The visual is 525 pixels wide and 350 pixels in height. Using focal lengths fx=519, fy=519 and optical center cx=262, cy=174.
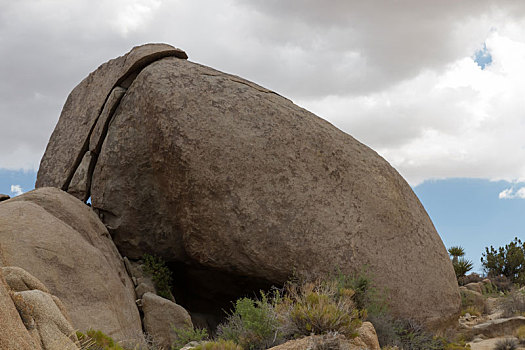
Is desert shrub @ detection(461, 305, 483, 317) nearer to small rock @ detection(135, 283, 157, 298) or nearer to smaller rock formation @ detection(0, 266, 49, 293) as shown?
small rock @ detection(135, 283, 157, 298)

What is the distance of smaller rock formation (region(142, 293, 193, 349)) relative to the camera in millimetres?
10086

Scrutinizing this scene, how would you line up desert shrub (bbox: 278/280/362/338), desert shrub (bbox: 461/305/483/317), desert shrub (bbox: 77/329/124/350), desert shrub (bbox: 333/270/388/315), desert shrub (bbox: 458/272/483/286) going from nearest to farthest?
desert shrub (bbox: 77/329/124/350)
desert shrub (bbox: 278/280/362/338)
desert shrub (bbox: 333/270/388/315)
desert shrub (bbox: 461/305/483/317)
desert shrub (bbox: 458/272/483/286)

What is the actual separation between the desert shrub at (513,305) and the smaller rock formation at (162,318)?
9.74 meters

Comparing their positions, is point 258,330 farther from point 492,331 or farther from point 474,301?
point 474,301

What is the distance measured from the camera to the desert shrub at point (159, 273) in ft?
37.2

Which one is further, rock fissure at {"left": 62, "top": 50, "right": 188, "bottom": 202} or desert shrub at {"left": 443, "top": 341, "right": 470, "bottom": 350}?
rock fissure at {"left": 62, "top": 50, "right": 188, "bottom": 202}

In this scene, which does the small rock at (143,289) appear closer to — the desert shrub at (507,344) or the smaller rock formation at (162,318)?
the smaller rock formation at (162,318)

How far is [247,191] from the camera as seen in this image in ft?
34.1

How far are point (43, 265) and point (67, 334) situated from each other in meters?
3.71

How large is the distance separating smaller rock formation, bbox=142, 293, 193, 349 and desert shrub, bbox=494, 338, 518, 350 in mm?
6344

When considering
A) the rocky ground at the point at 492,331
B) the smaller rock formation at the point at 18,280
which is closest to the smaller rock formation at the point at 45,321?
the smaller rock formation at the point at 18,280

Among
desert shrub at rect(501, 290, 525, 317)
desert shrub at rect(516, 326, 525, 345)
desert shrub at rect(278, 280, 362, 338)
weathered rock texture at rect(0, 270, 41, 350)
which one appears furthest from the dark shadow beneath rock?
desert shrub at rect(501, 290, 525, 317)

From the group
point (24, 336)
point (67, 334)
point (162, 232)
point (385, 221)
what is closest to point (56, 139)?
point (162, 232)

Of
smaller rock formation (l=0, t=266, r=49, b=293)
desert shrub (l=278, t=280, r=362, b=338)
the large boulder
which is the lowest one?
desert shrub (l=278, t=280, r=362, b=338)
